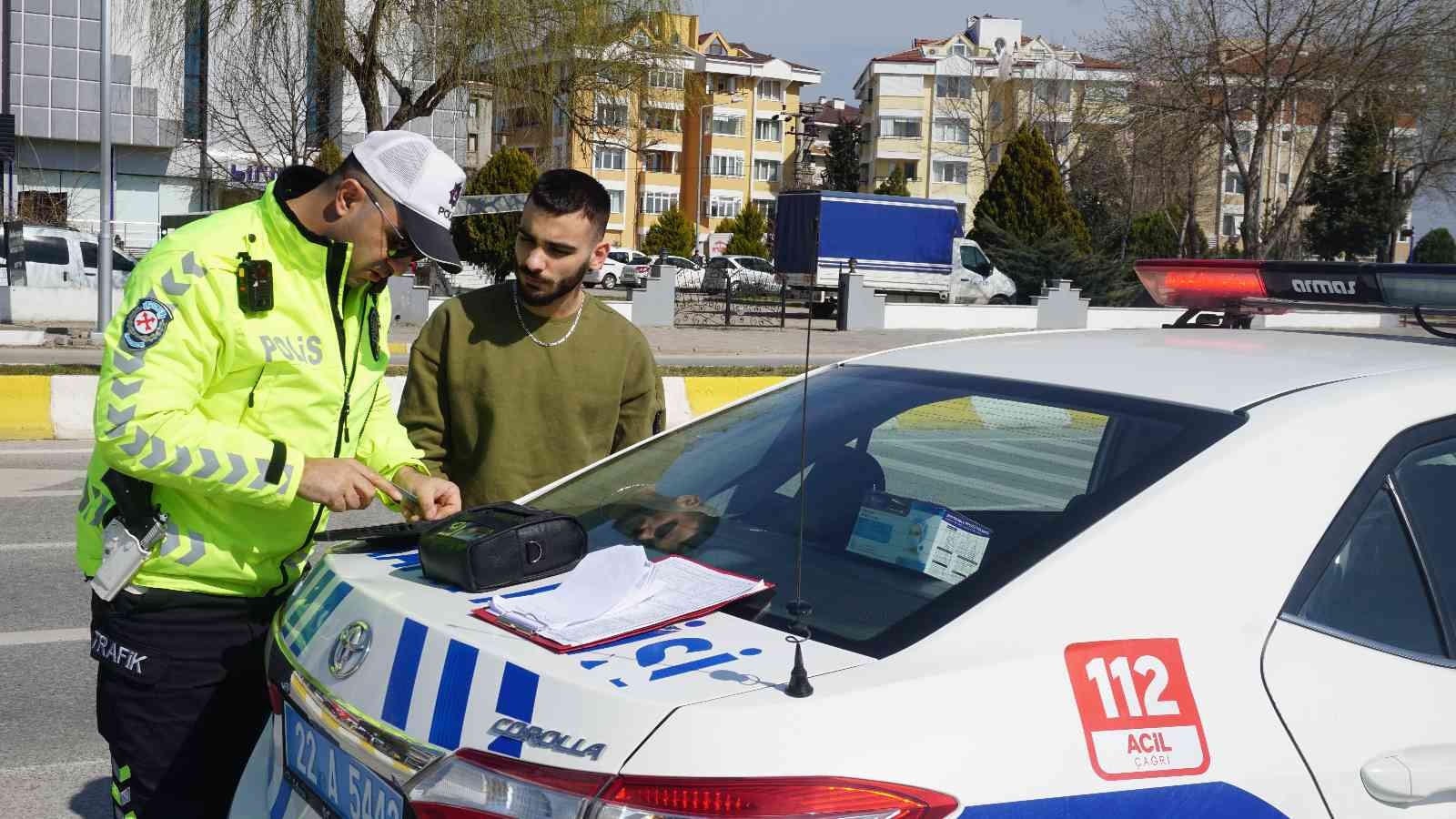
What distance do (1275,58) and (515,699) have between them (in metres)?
36.1

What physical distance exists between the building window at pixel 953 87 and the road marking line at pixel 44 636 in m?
81.4

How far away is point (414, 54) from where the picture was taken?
74.9ft

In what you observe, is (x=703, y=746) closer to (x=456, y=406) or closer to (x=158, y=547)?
(x=158, y=547)

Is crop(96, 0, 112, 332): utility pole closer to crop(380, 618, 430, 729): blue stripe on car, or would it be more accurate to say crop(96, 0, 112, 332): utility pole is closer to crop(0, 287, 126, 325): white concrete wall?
crop(0, 287, 126, 325): white concrete wall

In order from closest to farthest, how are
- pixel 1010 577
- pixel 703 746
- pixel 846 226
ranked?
pixel 703 746 < pixel 1010 577 < pixel 846 226

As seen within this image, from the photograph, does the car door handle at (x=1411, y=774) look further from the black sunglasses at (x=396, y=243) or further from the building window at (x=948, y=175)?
→ the building window at (x=948, y=175)

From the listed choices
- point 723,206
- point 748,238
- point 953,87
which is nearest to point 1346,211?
point 748,238

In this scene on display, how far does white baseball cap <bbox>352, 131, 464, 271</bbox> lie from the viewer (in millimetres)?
2650

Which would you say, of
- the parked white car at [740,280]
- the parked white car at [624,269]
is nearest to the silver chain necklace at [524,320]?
the parked white car at [740,280]

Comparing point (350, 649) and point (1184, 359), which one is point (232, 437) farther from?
point (1184, 359)

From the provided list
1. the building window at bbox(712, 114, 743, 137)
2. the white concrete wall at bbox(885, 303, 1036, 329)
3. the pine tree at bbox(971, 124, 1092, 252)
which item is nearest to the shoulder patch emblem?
the white concrete wall at bbox(885, 303, 1036, 329)

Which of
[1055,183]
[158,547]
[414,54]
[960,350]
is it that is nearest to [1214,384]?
[960,350]

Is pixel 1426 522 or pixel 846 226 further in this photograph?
pixel 846 226

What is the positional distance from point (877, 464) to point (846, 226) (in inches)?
1426
